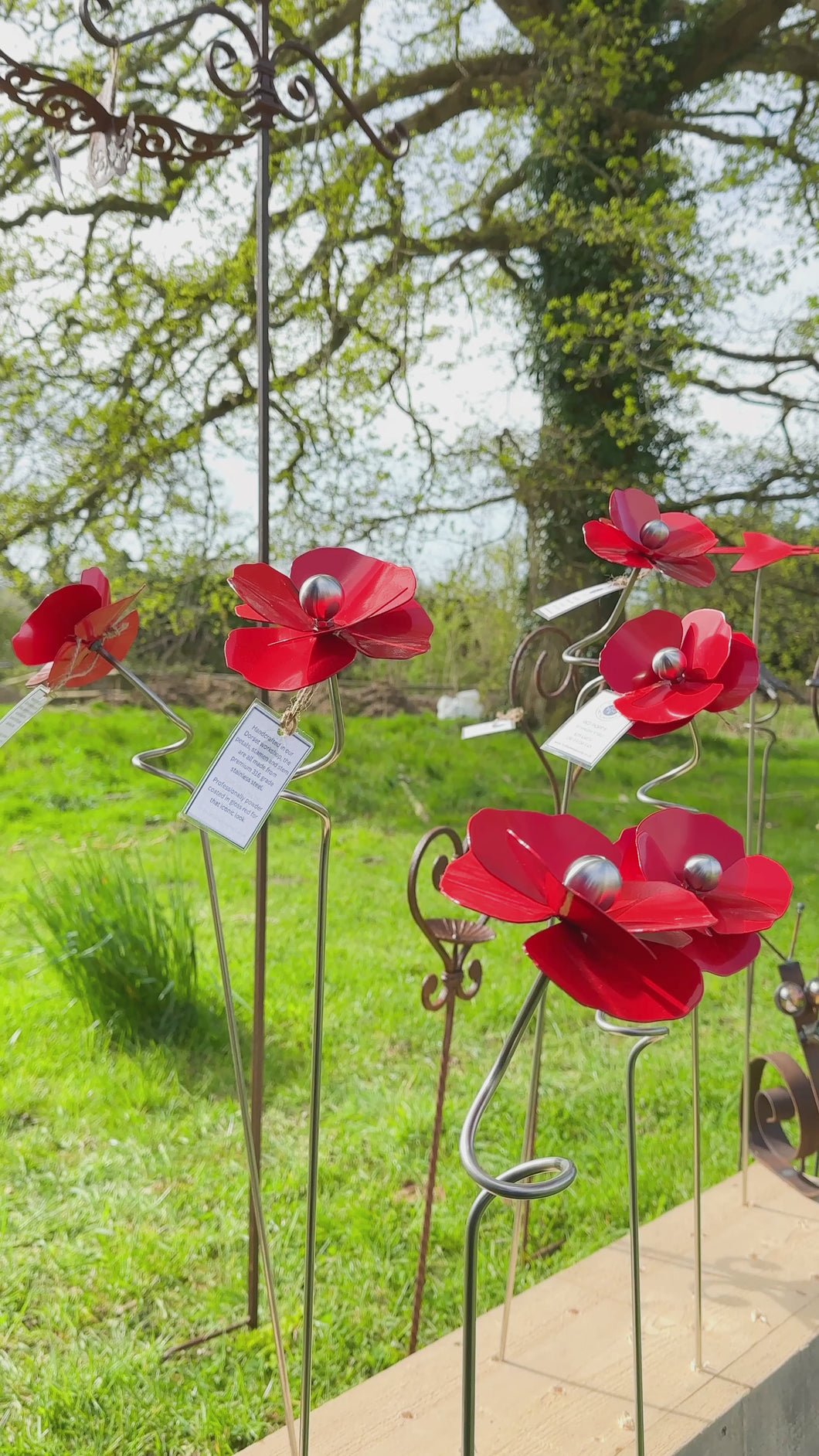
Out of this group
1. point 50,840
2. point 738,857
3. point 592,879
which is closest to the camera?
point 592,879

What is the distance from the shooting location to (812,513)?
5277 mm

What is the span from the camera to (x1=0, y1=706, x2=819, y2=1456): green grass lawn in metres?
1.25

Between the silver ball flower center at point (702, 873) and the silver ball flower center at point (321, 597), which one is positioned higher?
the silver ball flower center at point (321, 597)

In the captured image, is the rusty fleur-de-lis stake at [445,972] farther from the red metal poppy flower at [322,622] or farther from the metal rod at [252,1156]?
the red metal poppy flower at [322,622]

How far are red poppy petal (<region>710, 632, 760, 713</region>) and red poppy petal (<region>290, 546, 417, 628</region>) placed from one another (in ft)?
0.93

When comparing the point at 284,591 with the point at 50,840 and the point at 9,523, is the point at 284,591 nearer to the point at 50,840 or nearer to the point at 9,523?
the point at 50,840

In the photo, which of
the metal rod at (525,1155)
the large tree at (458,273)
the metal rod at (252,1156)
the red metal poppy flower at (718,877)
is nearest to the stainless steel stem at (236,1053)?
the metal rod at (252,1156)

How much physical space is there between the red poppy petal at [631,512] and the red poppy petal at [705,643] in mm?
102

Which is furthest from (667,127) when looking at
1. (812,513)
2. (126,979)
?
(126,979)

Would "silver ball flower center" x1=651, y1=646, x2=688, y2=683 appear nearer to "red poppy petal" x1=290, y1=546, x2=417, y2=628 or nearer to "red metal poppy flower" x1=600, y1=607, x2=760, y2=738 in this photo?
"red metal poppy flower" x1=600, y1=607, x2=760, y2=738

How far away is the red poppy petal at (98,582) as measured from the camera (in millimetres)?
763

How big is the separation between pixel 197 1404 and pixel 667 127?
5757 mm

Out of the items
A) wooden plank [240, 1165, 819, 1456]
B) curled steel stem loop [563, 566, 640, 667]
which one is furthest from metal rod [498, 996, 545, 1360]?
curled steel stem loop [563, 566, 640, 667]

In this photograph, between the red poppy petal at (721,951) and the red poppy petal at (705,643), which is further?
the red poppy petal at (705,643)
